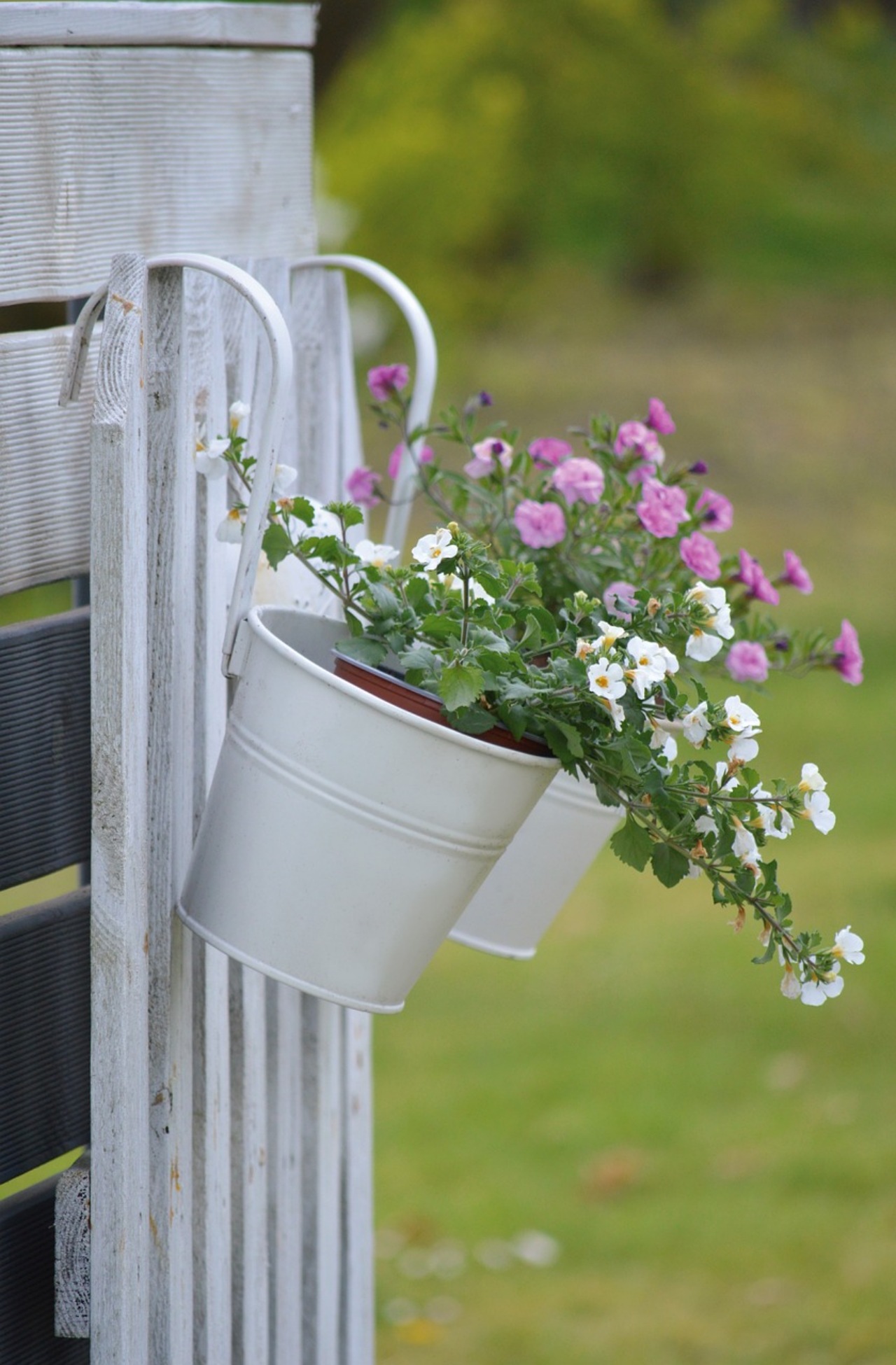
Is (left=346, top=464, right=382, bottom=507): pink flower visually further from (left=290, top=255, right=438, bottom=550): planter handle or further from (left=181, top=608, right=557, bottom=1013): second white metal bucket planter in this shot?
(left=181, top=608, right=557, bottom=1013): second white metal bucket planter

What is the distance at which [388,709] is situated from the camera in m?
1.15

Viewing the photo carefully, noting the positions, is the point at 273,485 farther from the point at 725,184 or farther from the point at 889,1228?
the point at 725,184

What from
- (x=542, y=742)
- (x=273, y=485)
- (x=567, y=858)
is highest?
(x=273, y=485)

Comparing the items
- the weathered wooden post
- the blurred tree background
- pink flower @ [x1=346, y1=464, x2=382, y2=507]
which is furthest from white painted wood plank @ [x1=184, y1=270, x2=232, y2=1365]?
the blurred tree background

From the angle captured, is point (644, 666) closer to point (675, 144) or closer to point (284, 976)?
point (284, 976)

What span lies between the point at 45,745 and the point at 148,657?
14 centimetres

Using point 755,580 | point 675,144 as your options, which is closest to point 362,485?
point 755,580

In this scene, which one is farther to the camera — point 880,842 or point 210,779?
point 880,842

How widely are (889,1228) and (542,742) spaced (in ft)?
7.01

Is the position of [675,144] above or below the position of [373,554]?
below

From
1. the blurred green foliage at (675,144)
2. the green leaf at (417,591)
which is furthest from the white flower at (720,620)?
the blurred green foliage at (675,144)

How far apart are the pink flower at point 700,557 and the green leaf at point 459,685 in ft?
1.23

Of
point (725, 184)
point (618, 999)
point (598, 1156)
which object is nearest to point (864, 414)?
point (725, 184)

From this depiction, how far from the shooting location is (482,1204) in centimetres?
314
